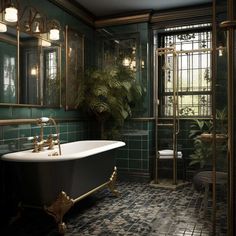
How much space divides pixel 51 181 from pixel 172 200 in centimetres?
164

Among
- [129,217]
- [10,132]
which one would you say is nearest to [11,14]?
[10,132]

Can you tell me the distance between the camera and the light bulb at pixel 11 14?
2.95 metres

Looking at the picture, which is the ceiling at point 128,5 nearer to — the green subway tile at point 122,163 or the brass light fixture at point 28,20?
the brass light fixture at point 28,20

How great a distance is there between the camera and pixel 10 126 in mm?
3023

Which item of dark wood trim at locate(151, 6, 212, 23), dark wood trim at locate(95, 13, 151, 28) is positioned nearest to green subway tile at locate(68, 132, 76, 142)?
dark wood trim at locate(95, 13, 151, 28)

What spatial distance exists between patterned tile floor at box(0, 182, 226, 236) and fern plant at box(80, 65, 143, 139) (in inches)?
45.5

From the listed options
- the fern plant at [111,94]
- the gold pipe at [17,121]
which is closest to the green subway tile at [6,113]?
the gold pipe at [17,121]

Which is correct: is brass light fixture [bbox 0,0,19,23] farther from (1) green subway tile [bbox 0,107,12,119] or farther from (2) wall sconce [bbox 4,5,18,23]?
(1) green subway tile [bbox 0,107,12,119]

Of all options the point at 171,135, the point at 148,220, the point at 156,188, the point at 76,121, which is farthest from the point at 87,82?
the point at 148,220

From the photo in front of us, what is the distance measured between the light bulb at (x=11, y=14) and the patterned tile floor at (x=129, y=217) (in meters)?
2.01

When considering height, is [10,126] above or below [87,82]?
below

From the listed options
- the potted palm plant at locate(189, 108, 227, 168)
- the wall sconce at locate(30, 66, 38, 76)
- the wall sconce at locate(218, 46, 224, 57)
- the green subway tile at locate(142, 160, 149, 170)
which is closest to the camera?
the wall sconce at locate(218, 46, 224, 57)

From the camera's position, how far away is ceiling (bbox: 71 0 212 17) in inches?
163

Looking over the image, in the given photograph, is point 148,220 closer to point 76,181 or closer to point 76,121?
point 76,181
